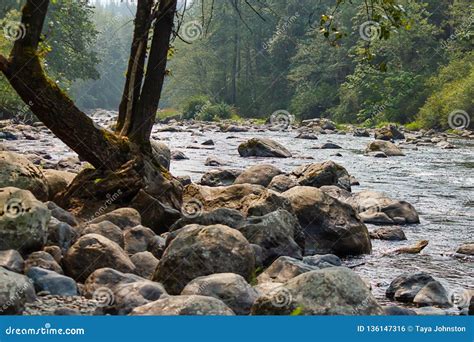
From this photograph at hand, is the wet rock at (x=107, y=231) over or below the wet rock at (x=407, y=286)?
over

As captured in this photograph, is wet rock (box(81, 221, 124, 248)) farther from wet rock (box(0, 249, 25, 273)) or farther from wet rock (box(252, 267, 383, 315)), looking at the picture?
wet rock (box(252, 267, 383, 315))

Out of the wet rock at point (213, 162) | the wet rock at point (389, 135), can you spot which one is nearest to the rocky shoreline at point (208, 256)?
the wet rock at point (213, 162)

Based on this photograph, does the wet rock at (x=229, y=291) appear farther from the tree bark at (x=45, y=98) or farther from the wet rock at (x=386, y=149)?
the wet rock at (x=386, y=149)

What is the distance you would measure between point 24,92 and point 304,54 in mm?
45598

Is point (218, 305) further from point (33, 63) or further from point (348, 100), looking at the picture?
point (348, 100)

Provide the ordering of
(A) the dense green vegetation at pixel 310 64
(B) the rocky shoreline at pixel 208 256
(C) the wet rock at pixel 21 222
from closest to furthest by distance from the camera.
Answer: (B) the rocky shoreline at pixel 208 256 < (C) the wet rock at pixel 21 222 < (A) the dense green vegetation at pixel 310 64

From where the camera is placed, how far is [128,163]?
901 centimetres

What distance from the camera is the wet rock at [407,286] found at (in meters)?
6.46

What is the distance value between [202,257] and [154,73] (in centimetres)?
416

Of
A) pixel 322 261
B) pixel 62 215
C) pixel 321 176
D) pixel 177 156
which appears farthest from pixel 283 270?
pixel 177 156

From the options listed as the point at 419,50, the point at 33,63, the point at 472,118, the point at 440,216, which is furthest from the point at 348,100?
the point at 33,63

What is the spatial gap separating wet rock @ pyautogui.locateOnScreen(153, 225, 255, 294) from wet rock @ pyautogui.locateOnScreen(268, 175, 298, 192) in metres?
5.67

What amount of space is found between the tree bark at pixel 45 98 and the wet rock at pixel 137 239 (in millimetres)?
1662

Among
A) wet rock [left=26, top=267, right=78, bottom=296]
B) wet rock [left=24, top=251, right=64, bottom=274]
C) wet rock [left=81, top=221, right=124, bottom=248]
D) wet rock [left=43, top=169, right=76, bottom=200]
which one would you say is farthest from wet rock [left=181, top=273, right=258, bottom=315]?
wet rock [left=43, top=169, right=76, bottom=200]
